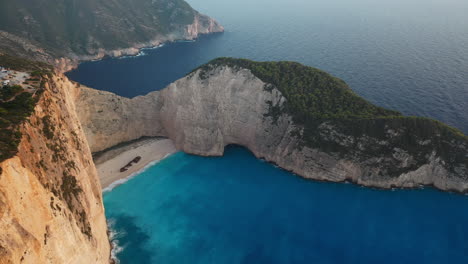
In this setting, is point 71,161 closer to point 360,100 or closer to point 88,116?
point 88,116

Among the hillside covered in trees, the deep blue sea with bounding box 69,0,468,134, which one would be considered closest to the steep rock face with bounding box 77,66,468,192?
the hillside covered in trees

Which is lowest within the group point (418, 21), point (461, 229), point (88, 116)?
point (461, 229)

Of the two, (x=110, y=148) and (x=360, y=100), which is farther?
(x=110, y=148)


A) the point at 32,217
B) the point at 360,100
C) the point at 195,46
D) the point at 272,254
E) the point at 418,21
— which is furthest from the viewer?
the point at 418,21

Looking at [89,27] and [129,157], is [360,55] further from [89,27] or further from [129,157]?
[89,27]

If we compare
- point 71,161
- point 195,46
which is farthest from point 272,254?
point 195,46

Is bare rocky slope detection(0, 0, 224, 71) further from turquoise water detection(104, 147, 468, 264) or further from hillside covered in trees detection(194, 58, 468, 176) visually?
hillside covered in trees detection(194, 58, 468, 176)

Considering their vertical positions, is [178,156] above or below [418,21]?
below
